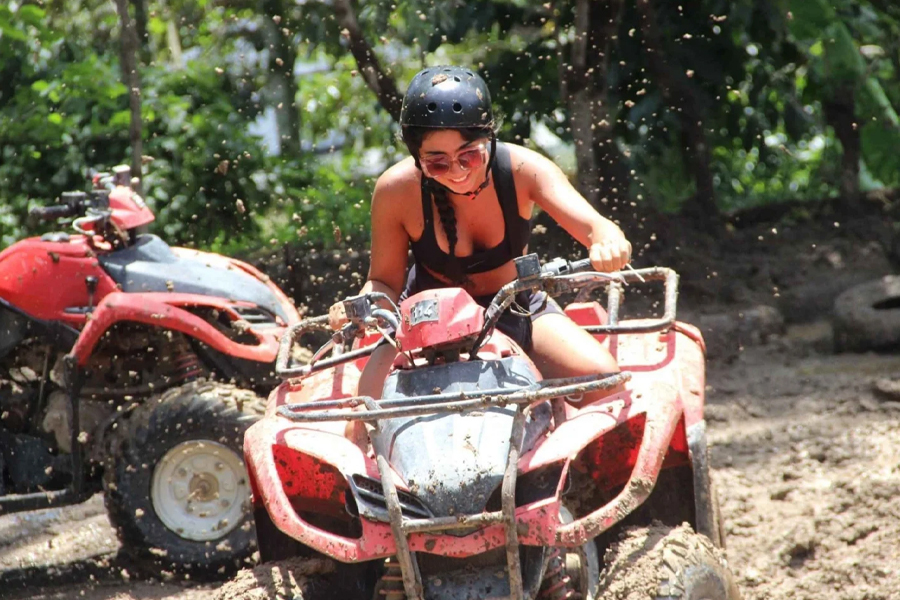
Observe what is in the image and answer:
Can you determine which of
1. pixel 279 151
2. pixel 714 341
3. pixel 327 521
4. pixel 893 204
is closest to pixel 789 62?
pixel 893 204

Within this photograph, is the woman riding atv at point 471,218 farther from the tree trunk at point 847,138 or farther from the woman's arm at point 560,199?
the tree trunk at point 847,138

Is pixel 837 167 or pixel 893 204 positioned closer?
pixel 893 204

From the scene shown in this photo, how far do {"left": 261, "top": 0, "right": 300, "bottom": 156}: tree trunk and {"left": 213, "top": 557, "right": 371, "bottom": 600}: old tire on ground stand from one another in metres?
6.06

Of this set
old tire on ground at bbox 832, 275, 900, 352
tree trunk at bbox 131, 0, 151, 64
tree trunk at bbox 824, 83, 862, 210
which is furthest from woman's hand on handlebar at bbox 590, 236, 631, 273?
tree trunk at bbox 131, 0, 151, 64

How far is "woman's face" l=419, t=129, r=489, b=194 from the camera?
389 centimetres

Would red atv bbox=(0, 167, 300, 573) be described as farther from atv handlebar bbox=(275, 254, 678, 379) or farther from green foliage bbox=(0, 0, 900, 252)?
green foliage bbox=(0, 0, 900, 252)

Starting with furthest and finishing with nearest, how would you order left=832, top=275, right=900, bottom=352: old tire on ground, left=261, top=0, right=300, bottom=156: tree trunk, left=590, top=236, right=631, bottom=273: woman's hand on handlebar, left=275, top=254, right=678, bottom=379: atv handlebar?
1. left=261, top=0, right=300, bottom=156: tree trunk
2. left=832, top=275, right=900, bottom=352: old tire on ground
3. left=590, top=236, right=631, bottom=273: woman's hand on handlebar
4. left=275, top=254, right=678, bottom=379: atv handlebar

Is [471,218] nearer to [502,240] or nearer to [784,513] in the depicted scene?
[502,240]

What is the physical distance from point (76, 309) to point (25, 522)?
4.60 feet

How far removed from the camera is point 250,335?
568cm

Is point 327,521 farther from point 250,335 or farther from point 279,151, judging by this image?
point 279,151

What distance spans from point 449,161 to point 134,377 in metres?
2.41

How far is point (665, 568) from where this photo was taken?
329 centimetres

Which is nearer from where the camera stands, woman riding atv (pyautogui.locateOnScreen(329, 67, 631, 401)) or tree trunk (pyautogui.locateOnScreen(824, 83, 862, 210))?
woman riding atv (pyautogui.locateOnScreen(329, 67, 631, 401))
